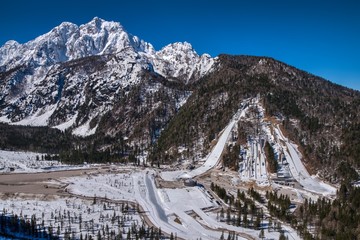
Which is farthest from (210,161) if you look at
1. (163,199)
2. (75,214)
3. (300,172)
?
(75,214)

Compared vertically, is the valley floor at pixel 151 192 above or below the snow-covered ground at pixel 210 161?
below

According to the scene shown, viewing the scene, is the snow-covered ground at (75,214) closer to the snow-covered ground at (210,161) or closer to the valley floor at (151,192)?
the valley floor at (151,192)

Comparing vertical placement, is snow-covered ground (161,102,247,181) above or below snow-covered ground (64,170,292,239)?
above

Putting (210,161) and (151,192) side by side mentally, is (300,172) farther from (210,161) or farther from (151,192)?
(151,192)

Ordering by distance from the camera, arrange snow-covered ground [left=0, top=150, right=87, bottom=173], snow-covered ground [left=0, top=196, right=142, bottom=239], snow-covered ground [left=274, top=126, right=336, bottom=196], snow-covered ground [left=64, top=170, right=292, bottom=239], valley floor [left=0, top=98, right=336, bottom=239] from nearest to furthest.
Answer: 1. snow-covered ground [left=0, top=196, right=142, bottom=239]
2. snow-covered ground [left=64, top=170, right=292, bottom=239]
3. valley floor [left=0, top=98, right=336, bottom=239]
4. snow-covered ground [left=274, top=126, right=336, bottom=196]
5. snow-covered ground [left=0, top=150, right=87, bottom=173]

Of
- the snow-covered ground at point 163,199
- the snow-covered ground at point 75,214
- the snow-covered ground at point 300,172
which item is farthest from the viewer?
the snow-covered ground at point 300,172

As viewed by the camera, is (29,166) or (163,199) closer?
(163,199)

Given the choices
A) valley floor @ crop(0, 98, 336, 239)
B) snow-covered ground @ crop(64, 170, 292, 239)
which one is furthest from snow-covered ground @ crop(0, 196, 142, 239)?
snow-covered ground @ crop(64, 170, 292, 239)

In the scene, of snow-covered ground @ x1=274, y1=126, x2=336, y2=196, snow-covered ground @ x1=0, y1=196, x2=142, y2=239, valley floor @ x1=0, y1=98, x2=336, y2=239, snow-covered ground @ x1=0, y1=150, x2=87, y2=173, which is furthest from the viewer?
snow-covered ground @ x1=0, y1=150, x2=87, y2=173

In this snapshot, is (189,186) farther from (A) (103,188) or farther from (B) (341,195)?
(B) (341,195)

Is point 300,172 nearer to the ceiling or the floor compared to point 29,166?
nearer to the ceiling

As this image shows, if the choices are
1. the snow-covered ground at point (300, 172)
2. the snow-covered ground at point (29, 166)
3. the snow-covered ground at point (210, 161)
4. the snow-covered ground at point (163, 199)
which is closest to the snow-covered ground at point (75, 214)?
the snow-covered ground at point (163, 199)

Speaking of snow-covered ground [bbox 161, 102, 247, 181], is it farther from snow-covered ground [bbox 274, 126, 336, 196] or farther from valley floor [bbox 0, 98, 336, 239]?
snow-covered ground [bbox 274, 126, 336, 196]
